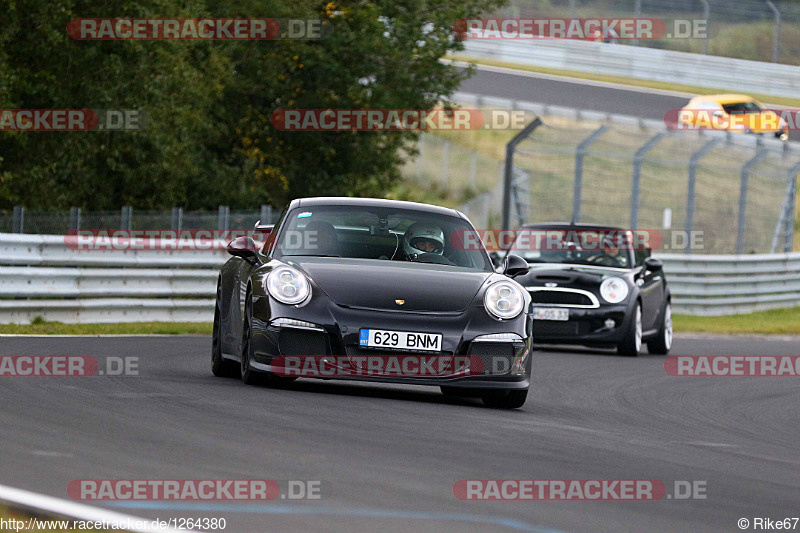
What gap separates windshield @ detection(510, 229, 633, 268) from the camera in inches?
662

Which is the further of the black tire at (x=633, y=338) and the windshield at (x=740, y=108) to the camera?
the windshield at (x=740, y=108)

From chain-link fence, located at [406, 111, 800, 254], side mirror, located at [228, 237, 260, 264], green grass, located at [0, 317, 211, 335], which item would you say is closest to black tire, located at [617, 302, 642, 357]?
green grass, located at [0, 317, 211, 335]

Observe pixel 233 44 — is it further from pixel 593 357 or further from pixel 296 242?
pixel 296 242

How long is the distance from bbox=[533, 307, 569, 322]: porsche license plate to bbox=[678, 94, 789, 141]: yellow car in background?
24.0 meters

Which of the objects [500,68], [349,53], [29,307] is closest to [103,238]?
[29,307]

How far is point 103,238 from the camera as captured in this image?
16766mm

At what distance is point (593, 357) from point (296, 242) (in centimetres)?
644

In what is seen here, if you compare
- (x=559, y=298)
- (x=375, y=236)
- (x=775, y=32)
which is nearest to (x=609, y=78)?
(x=775, y=32)

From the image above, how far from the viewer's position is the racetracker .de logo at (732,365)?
14391mm

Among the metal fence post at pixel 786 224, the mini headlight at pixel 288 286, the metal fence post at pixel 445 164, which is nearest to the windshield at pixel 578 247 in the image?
the mini headlight at pixel 288 286

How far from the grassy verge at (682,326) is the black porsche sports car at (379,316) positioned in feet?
18.9

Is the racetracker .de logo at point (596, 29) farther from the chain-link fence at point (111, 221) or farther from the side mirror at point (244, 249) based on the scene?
the side mirror at point (244, 249)

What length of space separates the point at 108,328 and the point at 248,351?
7.09 metres

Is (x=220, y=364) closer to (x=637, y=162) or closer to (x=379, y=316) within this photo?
(x=379, y=316)
